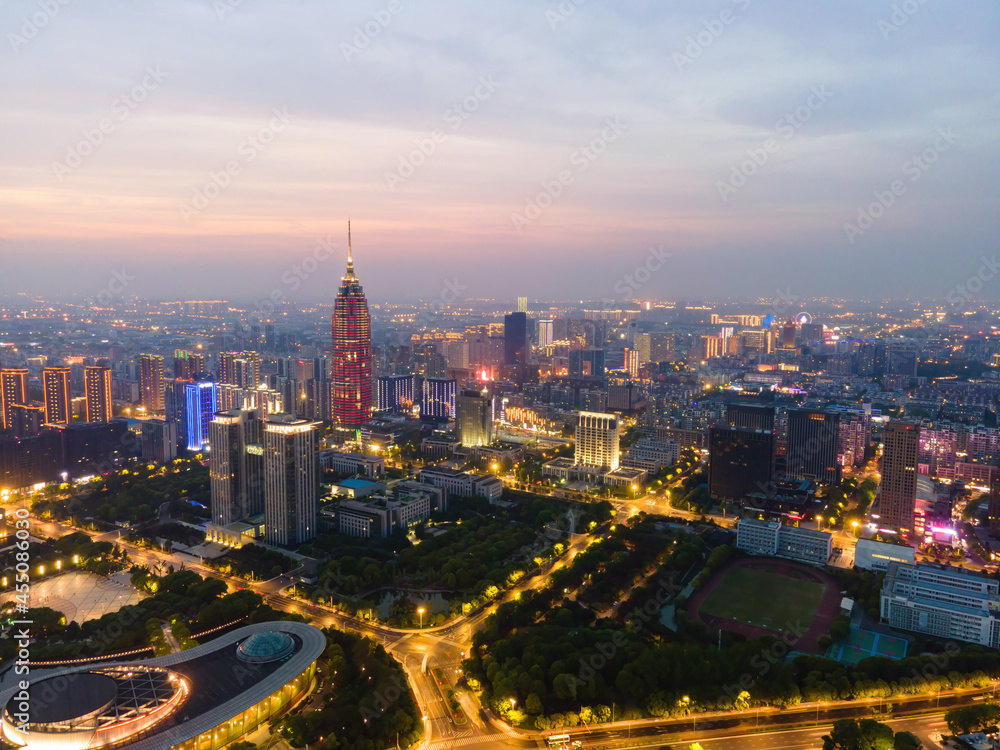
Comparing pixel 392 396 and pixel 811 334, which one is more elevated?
pixel 811 334

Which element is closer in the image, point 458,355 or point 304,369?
point 304,369

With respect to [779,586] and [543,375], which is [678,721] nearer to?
[779,586]

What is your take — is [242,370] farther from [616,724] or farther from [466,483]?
[616,724]

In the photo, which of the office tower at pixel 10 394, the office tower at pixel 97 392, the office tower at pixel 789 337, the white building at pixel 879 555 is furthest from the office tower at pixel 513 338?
the white building at pixel 879 555

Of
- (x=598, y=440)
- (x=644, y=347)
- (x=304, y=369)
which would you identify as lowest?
(x=598, y=440)

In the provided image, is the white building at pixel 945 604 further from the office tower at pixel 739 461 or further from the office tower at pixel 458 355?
the office tower at pixel 458 355

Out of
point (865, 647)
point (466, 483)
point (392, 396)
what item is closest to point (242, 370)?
point (392, 396)

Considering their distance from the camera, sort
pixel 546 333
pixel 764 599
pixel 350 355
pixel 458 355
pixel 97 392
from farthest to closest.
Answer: pixel 546 333
pixel 458 355
pixel 350 355
pixel 97 392
pixel 764 599
